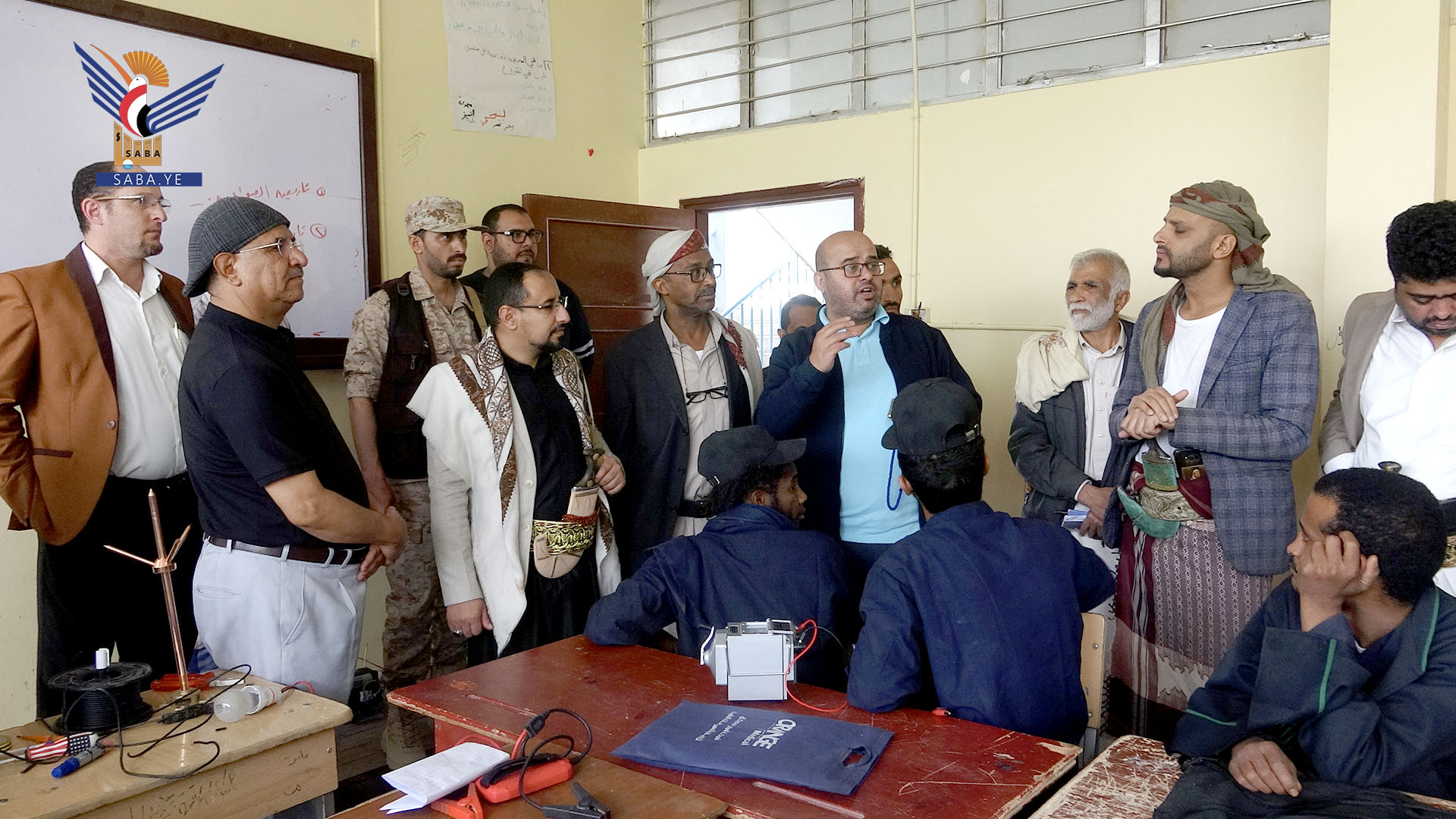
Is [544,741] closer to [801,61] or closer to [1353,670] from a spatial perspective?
[1353,670]

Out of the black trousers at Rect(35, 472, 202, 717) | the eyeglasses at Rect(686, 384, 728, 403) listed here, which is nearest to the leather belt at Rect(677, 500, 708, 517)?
the eyeglasses at Rect(686, 384, 728, 403)

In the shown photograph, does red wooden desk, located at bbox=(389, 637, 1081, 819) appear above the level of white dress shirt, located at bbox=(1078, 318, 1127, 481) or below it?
below

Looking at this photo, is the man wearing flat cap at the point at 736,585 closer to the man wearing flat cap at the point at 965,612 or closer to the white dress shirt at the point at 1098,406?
the man wearing flat cap at the point at 965,612

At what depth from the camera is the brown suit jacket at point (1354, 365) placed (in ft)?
7.94

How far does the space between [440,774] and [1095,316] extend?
2.54m

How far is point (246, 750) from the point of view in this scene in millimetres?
1782

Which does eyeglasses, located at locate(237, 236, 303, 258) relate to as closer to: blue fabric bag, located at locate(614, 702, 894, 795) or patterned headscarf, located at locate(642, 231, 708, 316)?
patterned headscarf, located at locate(642, 231, 708, 316)

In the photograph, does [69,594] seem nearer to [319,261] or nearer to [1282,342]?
[319,261]

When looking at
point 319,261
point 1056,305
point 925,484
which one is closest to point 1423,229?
point 925,484

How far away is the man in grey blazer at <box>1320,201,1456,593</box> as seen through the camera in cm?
220

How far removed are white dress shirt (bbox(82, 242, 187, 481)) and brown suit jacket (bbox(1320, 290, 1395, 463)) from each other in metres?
3.02

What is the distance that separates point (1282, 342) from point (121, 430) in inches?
118

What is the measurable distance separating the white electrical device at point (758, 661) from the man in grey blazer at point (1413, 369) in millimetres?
1452

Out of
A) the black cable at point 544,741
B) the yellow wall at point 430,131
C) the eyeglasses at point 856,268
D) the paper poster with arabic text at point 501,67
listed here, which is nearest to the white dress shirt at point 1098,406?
the eyeglasses at point 856,268
